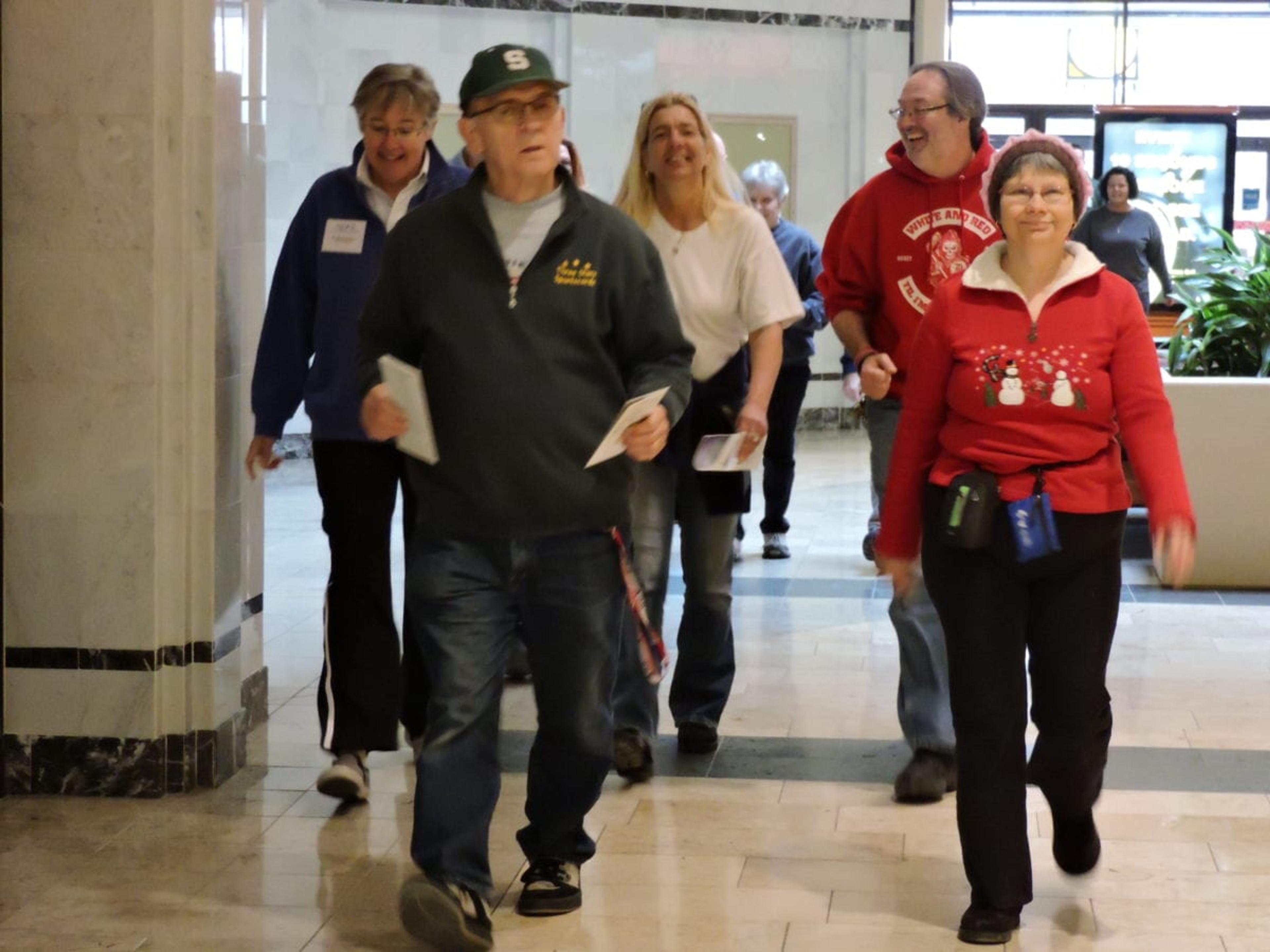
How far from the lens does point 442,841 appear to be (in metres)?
3.42

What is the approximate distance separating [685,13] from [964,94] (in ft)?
32.1

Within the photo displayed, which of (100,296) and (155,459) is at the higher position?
(100,296)

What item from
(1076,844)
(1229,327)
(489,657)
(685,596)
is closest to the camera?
(489,657)

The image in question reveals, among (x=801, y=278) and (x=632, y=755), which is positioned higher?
(x=801, y=278)

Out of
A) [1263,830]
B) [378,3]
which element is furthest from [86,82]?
[378,3]

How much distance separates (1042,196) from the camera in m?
3.53

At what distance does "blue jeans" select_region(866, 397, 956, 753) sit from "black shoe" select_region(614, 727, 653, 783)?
0.65 m

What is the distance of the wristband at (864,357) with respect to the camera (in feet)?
15.0

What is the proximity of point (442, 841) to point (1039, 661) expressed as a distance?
1169mm

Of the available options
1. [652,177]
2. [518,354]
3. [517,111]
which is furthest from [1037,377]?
[652,177]

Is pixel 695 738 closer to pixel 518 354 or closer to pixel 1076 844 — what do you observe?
pixel 1076 844

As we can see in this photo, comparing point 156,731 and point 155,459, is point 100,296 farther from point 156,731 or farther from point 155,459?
point 156,731

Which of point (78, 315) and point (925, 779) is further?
point (925, 779)

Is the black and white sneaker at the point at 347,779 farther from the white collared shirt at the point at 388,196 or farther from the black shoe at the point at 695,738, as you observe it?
the white collared shirt at the point at 388,196
